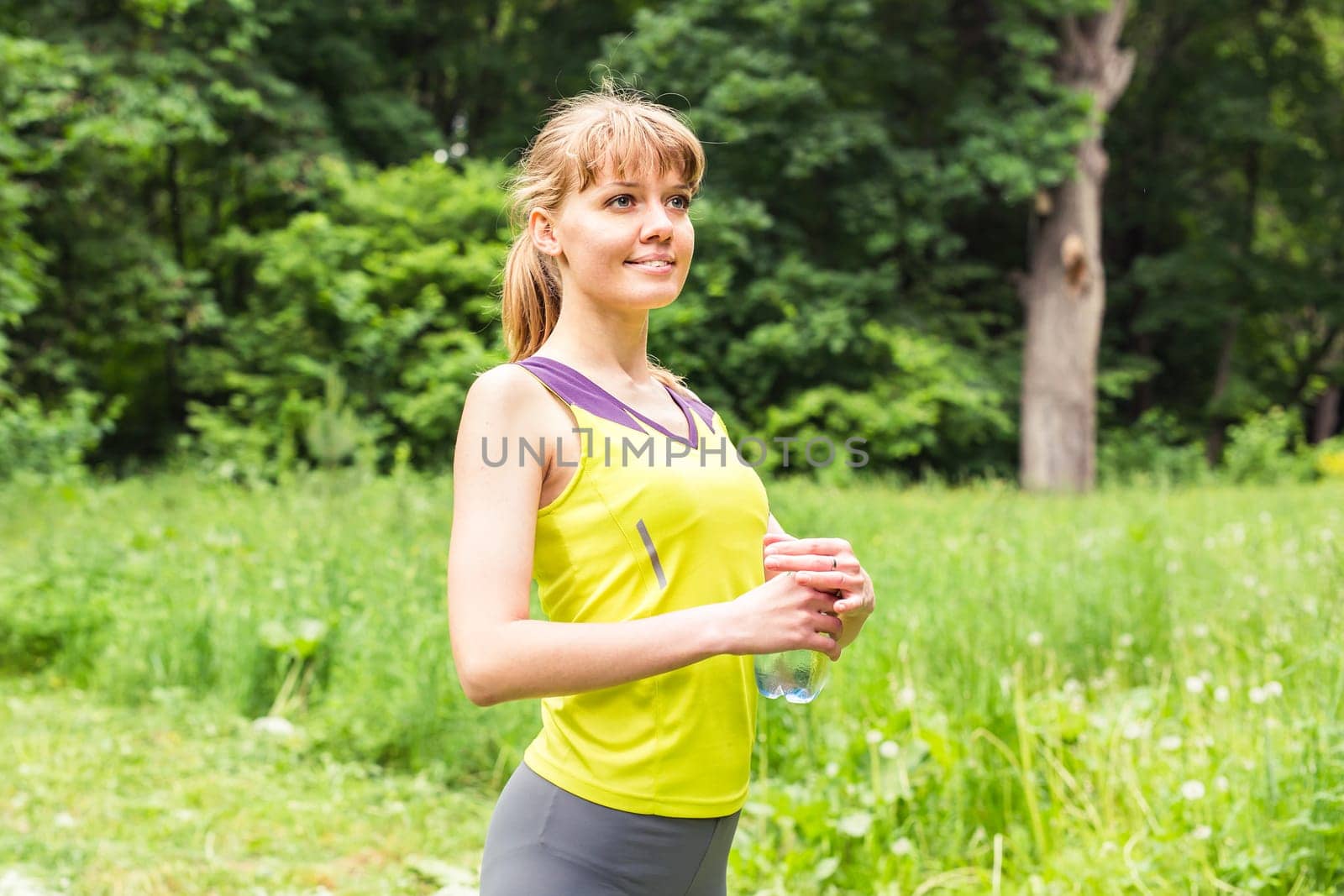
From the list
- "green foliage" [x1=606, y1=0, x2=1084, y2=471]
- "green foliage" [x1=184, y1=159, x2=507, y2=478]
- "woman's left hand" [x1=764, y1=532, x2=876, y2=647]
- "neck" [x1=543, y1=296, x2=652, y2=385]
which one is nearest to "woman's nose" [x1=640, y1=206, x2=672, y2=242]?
"neck" [x1=543, y1=296, x2=652, y2=385]

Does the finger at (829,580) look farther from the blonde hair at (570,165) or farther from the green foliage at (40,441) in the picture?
the green foliage at (40,441)

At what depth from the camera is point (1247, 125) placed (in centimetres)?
1719

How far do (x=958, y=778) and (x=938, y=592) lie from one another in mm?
1434

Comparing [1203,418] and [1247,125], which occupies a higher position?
[1247,125]

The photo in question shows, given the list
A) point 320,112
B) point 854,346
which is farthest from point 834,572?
point 320,112

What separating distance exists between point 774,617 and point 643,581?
0.21 m

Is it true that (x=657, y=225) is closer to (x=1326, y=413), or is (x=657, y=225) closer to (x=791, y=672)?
(x=791, y=672)

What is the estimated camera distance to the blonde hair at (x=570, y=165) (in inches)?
57.5

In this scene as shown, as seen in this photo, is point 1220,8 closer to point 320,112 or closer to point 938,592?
point 320,112

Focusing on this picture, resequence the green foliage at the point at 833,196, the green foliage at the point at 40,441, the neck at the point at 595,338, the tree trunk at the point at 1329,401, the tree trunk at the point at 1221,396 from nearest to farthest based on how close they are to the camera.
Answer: the neck at the point at 595,338
the green foliage at the point at 40,441
the green foliage at the point at 833,196
the tree trunk at the point at 1221,396
the tree trunk at the point at 1329,401

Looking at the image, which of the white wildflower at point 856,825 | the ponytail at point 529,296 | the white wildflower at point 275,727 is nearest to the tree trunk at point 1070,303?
the white wildflower at point 275,727

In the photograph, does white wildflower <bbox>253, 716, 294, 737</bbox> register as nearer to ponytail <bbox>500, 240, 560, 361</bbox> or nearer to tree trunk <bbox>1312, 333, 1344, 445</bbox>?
ponytail <bbox>500, 240, 560, 361</bbox>

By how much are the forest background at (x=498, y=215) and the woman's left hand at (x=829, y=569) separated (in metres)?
8.84

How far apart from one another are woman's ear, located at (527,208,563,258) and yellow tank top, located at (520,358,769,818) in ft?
0.53
